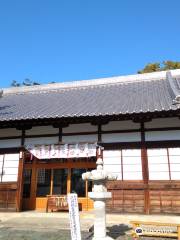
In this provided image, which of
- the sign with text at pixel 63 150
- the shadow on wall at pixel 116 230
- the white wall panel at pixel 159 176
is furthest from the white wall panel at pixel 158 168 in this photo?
the shadow on wall at pixel 116 230

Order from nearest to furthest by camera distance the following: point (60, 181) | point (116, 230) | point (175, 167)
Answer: point (116, 230), point (175, 167), point (60, 181)

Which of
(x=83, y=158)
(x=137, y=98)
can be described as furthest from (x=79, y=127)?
(x=137, y=98)

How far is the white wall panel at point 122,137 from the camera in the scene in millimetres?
10930

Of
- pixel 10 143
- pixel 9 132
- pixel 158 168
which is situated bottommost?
pixel 158 168

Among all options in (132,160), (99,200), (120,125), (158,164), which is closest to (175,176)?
(158,164)

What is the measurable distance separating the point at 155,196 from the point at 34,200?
18.2 feet

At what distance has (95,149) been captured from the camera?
1114 centimetres

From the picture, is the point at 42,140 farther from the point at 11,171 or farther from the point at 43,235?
the point at 43,235

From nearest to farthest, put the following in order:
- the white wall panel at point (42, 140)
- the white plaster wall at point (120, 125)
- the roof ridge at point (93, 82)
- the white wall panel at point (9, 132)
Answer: the white plaster wall at point (120, 125), the white wall panel at point (42, 140), the white wall panel at point (9, 132), the roof ridge at point (93, 82)

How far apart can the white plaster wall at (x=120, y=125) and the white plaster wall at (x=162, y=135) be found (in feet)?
1.91

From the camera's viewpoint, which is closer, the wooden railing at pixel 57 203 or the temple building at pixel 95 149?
the temple building at pixel 95 149

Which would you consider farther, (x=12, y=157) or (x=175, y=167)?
(x=12, y=157)

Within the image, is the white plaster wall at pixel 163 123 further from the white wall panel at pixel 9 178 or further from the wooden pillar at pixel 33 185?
the white wall panel at pixel 9 178

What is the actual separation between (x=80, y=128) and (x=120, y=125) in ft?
5.82
